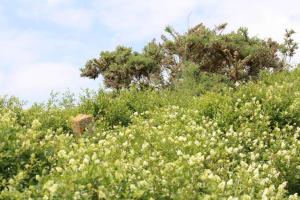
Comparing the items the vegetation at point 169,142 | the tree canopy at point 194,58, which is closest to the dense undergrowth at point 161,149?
the vegetation at point 169,142

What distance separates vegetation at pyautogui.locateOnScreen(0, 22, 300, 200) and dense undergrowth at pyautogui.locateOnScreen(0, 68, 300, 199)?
0.02 m

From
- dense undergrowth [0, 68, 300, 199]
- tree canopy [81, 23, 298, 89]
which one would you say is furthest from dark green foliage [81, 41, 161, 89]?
dense undergrowth [0, 68, 300, 199]

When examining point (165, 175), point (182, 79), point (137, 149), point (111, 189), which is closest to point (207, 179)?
point (165, 175)

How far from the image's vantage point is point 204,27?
106ft

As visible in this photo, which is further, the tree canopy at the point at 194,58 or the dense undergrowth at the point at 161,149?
the tree canopy at the point at 194,58

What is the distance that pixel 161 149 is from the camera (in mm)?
12383

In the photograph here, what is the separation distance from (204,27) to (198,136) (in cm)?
2003

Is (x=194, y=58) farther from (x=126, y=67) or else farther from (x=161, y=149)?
(x=161, y=149)

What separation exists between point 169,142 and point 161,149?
0.73ft

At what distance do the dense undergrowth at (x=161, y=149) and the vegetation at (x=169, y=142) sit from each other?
0.02m

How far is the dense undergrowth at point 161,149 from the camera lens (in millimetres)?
6707

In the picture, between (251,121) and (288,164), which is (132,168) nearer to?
(288,164)

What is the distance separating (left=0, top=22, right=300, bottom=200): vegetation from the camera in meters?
6.81

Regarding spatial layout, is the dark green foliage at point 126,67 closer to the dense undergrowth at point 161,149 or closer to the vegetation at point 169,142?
the vegetation at point 169,142
